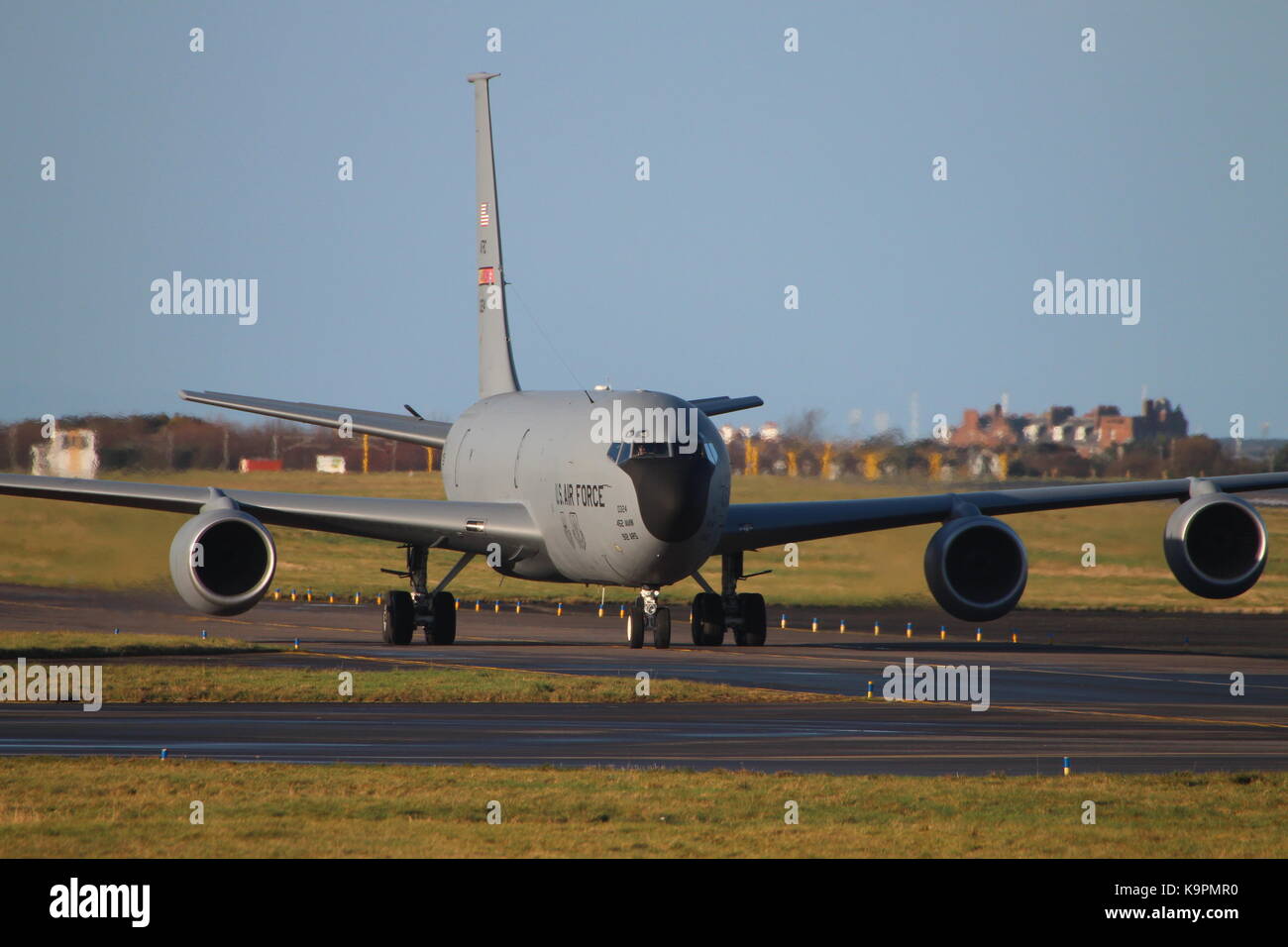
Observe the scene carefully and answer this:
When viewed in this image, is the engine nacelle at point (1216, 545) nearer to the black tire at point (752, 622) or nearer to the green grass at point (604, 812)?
the black tire at point (752, 622)

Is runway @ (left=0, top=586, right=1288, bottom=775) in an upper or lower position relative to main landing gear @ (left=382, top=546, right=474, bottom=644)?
lower

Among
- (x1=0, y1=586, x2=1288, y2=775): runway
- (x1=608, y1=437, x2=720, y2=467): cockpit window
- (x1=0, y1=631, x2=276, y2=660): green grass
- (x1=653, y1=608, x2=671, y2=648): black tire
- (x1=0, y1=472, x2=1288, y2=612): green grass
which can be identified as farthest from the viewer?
(x1=0, y1=472, x2=1288, y2=612): green grass

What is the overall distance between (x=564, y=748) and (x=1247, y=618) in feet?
107

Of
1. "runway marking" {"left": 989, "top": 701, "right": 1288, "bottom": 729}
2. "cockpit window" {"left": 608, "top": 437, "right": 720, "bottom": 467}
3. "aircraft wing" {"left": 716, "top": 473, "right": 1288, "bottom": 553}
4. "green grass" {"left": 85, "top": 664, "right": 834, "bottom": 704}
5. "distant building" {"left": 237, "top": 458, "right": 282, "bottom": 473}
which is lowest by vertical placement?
"runway marking" {"left": 989, "top": 701, "right": 1288, "bottom": 729}

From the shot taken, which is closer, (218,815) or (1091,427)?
(218,815)

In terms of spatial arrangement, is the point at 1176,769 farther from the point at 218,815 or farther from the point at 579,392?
the point at 579,392

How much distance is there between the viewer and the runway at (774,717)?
20953mm

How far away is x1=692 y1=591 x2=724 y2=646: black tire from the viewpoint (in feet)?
127

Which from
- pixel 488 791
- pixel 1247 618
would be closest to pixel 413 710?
pixel 488 791

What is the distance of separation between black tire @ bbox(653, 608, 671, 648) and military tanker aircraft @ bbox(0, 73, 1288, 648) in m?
0.05

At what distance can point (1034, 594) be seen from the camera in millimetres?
54125

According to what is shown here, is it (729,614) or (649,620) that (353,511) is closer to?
(649,620)
